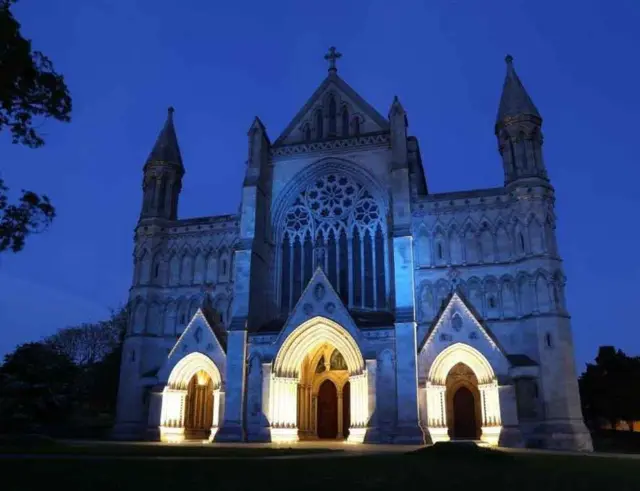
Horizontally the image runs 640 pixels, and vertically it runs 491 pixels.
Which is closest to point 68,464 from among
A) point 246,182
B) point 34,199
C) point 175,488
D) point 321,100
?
point 175,488

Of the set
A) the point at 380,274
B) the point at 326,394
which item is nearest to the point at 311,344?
the point at 326,394

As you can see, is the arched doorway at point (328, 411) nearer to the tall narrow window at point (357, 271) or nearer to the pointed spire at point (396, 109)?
the tall narrow window at point (357, 271)

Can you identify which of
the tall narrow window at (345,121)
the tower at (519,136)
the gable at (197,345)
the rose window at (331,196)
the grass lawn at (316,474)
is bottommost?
the grass lawn at (316,474)

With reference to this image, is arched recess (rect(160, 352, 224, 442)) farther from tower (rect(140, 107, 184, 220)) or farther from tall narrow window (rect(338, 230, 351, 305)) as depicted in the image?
tower (rect(140, 107, 184, 220))

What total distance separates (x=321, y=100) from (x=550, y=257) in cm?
1708

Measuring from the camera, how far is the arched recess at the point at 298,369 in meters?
28.8

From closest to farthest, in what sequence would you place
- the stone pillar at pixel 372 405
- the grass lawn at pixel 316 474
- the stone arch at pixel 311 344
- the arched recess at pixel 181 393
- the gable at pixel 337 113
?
the grass lawn at pixel 316 474 → the stone pillar at pixel 372 405 → the stone arch at pixel 311 344 → the arched recess at pixel 181 393 → the gable at pixel 337 113

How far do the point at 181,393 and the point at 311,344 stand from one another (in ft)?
26.7

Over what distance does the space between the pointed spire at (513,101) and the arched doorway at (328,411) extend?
714 inches

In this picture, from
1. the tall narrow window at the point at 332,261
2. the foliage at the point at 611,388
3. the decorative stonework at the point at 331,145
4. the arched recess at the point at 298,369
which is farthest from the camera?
the foliage at the point at 611,388

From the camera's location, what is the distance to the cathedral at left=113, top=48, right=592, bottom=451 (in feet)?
92.2

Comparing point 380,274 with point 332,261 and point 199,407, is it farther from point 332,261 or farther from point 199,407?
point 199,407

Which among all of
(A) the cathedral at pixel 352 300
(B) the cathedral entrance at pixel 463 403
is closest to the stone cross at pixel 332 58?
(A) the cathedral at pixel 352 300

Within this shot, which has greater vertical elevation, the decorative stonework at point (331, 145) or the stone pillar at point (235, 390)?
the decorative stonework at point (331, 145)
